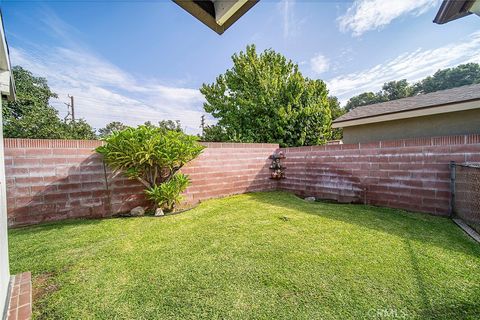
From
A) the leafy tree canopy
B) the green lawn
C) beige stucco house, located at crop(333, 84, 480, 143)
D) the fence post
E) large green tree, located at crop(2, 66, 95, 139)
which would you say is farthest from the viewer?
the leafy tree canopy

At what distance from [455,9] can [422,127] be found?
7.66 metres

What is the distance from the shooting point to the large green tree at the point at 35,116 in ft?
42.9

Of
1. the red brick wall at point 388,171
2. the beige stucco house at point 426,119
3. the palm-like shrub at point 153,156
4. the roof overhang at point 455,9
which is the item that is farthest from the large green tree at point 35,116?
the roof overhang at point 455,9

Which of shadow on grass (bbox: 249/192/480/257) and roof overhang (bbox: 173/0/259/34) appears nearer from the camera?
roof overhang (bbox: 173/0/259/34)

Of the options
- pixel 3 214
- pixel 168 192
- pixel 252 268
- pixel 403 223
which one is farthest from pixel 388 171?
pixel 3 214

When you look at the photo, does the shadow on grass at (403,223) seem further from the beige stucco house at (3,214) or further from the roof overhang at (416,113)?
the roof overhang at (416,113)

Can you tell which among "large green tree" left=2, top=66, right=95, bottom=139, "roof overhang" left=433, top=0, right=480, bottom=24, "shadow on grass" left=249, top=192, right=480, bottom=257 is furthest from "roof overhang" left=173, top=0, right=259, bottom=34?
"large green tree" left=2, top=66, right=95, bottom=139

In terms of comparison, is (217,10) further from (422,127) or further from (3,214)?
(422,127)

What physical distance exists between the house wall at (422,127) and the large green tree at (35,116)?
64.5ft

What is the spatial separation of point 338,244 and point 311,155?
3.77 metres

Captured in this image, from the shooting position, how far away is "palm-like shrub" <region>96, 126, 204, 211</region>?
3684 millimetres

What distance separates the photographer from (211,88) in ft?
39.3

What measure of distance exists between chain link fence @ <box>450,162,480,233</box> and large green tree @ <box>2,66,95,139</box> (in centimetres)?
2031

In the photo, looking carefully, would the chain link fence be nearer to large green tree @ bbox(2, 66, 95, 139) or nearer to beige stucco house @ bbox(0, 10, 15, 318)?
beige stucco house @ bbox(0, 10, 15, 318)
